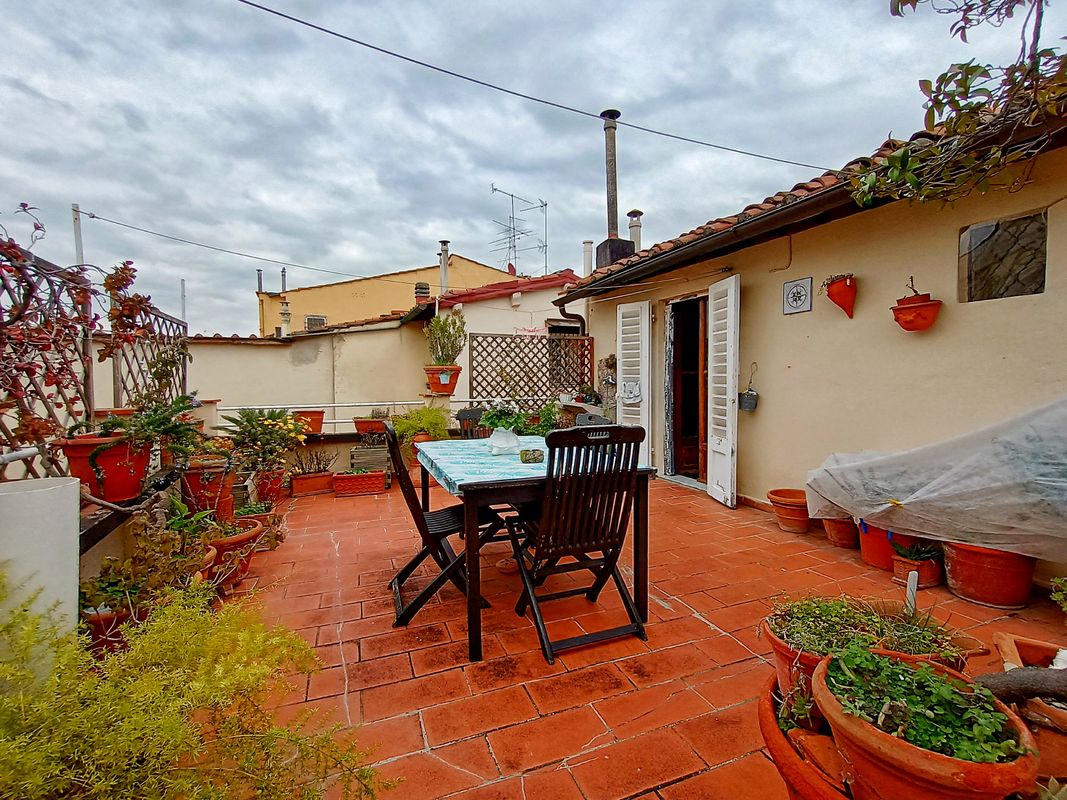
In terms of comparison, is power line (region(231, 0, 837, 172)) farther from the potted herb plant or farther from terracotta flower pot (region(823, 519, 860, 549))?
terracotta flower pot (region(823, 519, 860, 549))

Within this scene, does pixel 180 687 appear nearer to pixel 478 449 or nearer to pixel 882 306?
pixel 478 449

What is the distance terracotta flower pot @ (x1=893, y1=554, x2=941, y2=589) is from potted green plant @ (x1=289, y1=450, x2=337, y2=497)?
206 inches

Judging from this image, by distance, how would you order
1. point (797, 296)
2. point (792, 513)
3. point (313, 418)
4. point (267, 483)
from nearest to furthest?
point (792, 513), point (797, 296), point (267, 483), point (313, 418)

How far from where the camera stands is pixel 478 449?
3.15 meters

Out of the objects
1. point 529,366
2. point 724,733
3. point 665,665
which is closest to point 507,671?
point 665,665

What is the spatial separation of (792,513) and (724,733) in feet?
8.43

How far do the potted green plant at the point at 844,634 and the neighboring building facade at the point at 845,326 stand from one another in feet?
6.62

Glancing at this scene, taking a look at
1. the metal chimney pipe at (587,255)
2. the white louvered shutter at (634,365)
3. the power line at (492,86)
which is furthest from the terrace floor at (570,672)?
the metal chimney pipe at (587,255)

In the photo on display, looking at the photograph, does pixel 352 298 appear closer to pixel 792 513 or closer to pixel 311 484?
pixel 311 484

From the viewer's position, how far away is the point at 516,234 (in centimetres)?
1134

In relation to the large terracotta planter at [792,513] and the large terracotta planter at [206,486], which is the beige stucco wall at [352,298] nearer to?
the large terracotta planter at [206,486]

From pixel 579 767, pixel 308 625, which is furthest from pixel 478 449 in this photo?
pixel 579 767

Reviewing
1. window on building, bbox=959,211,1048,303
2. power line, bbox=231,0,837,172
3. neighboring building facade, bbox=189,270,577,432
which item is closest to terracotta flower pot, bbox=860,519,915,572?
window on building, bbox=959,211,1048,303

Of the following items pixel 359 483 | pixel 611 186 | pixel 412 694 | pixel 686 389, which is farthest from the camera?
pixel 611 186
